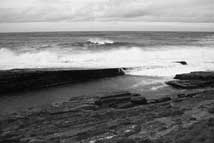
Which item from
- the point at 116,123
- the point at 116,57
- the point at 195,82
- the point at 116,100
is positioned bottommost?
the point at 116,123

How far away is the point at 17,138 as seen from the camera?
636 cm

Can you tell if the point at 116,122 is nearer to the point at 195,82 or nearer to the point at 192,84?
the point at 192,84

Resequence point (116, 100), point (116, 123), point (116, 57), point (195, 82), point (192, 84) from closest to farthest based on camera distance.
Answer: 1. point (116, 123)
2. point (116, 100)
3. point (192, 84)
4. point (195, 82)
5. point (116, 57)

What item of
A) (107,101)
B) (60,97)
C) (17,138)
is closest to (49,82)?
(60,97)

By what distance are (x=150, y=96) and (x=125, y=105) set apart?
9.23 ft

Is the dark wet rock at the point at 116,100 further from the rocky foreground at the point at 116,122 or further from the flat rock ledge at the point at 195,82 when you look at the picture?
the flat rock ledge at the point at 195,82

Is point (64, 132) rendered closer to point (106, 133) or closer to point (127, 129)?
point (106, 133)

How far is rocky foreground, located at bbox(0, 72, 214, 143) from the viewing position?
5.68 m

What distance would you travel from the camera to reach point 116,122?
6953mm

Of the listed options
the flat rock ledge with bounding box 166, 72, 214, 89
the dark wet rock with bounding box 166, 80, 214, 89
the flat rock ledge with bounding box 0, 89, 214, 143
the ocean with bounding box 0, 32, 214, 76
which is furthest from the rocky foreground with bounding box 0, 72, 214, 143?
the ocean with bounding box 0, 32, 214, 76

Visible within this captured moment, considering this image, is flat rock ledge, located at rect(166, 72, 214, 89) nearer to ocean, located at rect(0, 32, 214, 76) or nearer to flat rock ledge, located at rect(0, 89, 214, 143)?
flat rock ledge, located at rect(0, 89, 214, 143)

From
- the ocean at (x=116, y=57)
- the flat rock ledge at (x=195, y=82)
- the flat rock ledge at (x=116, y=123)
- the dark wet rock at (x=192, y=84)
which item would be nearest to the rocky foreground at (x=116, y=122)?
the flat rock ledge at (x=116, y=123)

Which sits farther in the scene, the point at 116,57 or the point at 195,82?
the point at 116,57

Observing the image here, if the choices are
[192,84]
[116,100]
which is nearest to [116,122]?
[116,100]
